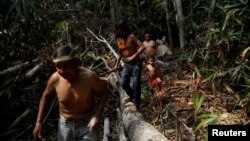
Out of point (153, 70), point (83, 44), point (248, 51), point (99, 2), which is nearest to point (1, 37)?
point (153, 70)

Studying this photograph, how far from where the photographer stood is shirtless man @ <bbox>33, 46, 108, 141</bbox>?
14.3ft

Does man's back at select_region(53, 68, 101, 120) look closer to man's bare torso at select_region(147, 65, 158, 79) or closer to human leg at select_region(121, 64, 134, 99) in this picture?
human leg at select_region(121, 64, 134, 99)

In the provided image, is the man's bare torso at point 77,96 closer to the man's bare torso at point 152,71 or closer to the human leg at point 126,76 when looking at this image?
the human leg at point 126,76

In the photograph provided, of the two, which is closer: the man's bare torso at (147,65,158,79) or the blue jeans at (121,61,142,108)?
the blue jeans at (121,61,142,108)

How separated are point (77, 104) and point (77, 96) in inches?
3.5

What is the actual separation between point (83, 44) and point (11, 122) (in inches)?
206

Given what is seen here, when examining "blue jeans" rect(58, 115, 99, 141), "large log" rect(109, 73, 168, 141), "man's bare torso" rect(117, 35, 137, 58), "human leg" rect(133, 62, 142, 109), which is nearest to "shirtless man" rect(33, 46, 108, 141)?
"blue jeans" rect(58, 115, 99, 141)

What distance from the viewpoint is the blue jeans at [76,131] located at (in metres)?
4.40

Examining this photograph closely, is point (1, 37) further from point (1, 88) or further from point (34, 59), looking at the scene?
point (34, 59)

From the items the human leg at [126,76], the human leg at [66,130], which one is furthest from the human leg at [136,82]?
the human leg at [66,130]

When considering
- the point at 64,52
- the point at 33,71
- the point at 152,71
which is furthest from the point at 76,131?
the point at 33,71

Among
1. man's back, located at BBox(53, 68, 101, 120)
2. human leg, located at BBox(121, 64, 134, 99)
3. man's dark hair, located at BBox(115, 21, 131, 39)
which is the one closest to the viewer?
man's back, located at BBox(53, 68, 101, 120)

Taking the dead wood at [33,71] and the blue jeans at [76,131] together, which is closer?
the blue jeans at [76,131]

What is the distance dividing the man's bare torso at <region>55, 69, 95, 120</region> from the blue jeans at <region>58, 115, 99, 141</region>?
0.19 feet
